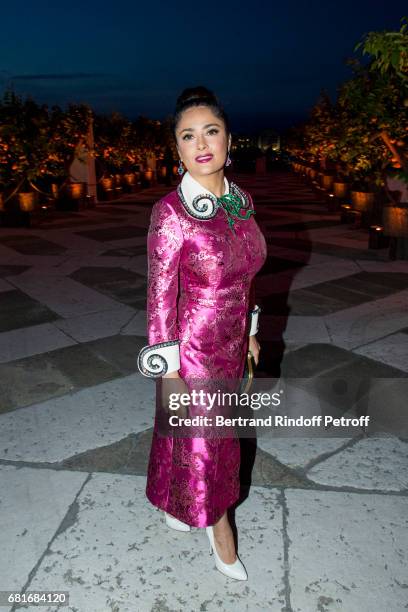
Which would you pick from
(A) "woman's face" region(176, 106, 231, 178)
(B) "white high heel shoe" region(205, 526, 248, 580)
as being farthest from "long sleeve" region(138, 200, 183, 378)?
(B) "white high heel shoe" region(205, 526, 248, 580)

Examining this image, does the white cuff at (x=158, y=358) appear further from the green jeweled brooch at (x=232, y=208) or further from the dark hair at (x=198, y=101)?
the dark hair at (x=198, y=101)

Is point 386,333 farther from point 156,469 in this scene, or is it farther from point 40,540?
point 40,540

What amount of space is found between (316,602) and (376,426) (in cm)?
137

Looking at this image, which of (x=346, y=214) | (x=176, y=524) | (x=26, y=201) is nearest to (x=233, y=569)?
(x=176, y=524)

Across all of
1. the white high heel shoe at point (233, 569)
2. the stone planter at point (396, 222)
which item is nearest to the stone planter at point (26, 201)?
the stone planter at point (396, 222)

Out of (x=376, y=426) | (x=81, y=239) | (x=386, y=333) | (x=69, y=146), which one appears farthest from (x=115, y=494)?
(x=69, y=146)

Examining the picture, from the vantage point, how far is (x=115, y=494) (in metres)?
2.40

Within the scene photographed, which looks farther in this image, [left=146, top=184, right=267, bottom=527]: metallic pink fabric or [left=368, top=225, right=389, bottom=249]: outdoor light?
[left=368, top=225, right=389, bottom=249]: outdoor light

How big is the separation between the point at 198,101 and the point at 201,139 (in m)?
0.14

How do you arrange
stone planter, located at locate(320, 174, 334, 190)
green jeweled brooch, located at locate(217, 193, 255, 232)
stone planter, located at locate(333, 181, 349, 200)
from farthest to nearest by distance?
stone planter, located at locate(320, 174, 334, 190), stone planter, located at locate(333, 181, 349, 200), green jeweled brooch, located at locate(217, 193, 255, 232)

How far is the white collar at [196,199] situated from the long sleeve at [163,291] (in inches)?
2.7

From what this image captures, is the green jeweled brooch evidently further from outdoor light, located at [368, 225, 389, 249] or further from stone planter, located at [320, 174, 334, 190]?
stone planter, located at [320, 174, 334, 190]

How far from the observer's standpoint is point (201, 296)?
176 centimetres

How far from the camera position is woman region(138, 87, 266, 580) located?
1699 millimetres
